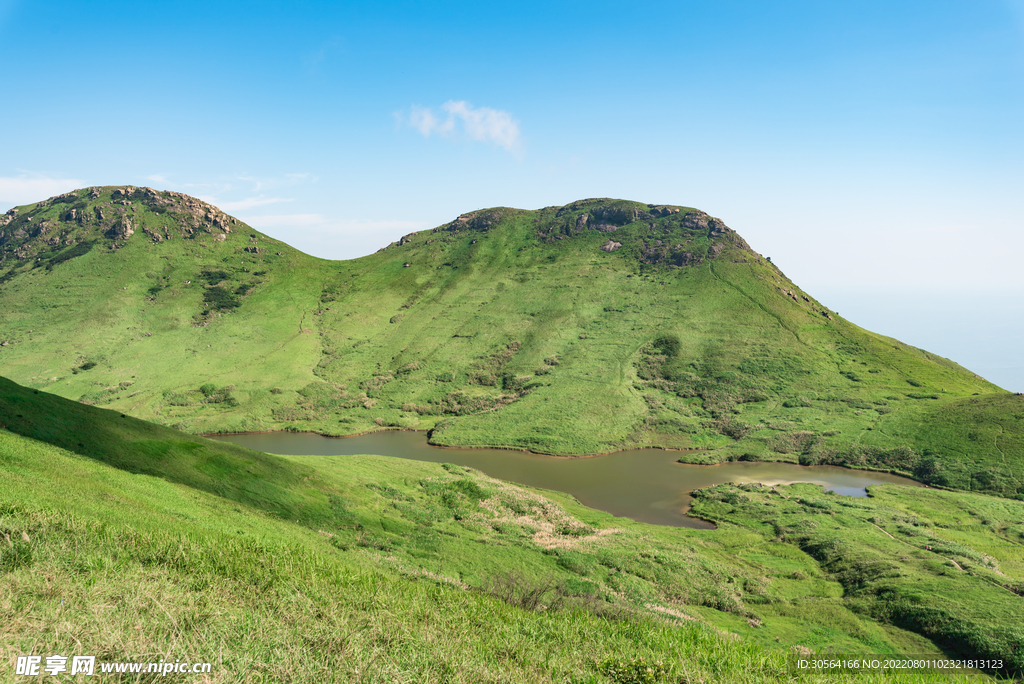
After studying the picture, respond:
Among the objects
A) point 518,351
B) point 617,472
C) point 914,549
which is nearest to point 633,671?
point 914,549

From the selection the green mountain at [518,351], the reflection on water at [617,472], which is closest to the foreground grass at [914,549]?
the reflection on water at [617,472]

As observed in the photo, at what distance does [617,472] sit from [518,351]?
61354 millimetres

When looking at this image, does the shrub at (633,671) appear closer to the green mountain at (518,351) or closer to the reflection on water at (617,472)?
the reflection on water at (617,472)

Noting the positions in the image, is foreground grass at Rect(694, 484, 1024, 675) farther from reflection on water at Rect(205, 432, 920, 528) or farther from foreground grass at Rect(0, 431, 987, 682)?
foreground grass at Rect(0, 431, 987, 682)

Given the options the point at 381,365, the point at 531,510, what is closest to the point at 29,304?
the point at 381,365

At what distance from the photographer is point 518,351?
131 metres

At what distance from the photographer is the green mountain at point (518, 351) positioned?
87.4 metres

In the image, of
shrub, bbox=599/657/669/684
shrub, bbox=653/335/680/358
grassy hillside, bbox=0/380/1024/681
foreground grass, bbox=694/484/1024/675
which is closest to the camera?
grassy hillside, bbox=0/380/1024/681

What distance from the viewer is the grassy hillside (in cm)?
988

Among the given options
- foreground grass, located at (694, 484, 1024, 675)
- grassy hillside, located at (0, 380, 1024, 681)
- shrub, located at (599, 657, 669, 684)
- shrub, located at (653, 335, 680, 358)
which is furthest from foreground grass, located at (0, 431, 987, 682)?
shrub, located at (653, 335, 680, 358)

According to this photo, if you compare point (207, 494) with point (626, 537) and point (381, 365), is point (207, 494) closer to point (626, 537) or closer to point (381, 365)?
point (626, 537)

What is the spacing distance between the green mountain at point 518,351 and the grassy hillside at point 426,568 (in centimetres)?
2639

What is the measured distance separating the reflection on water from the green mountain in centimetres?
380

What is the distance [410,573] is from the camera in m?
23.4
